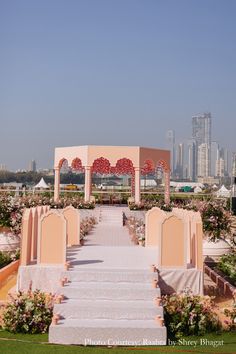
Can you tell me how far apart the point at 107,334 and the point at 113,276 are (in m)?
1.43

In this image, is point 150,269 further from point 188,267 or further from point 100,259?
point 100,259

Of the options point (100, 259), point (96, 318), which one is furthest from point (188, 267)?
point (96, 318)

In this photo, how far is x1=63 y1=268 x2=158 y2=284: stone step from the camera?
7273 millimetres

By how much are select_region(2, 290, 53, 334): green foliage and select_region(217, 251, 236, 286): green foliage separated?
4013 millimetres

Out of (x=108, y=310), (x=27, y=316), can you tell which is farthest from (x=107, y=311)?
(x=27, y=316)

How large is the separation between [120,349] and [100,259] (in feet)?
10.0

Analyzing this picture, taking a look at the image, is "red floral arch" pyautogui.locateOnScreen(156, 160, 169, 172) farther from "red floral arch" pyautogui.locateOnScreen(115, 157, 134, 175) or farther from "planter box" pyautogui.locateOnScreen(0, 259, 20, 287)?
"planter box" pyautogui.locateOnScreen(0, 259, 20, 287)

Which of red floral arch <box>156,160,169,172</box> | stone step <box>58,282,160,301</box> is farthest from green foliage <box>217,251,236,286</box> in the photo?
red floral arch <box>156,160,169,172</box>

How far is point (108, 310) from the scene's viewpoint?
6402 mm

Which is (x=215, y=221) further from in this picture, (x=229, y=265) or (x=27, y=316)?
(x=27, y=316)

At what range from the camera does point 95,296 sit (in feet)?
22.4

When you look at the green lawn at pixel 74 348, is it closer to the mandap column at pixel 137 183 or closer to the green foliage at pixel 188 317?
the green foliage at pixel 188 317

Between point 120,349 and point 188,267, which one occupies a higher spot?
point 188,267

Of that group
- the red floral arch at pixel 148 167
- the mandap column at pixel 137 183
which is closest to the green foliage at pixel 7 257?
the mandap column at pixel 137 183
